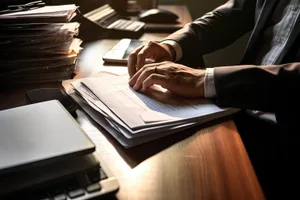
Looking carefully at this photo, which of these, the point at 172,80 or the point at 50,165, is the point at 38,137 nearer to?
the point at 50,165

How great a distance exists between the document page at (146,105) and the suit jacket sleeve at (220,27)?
1.30 feet

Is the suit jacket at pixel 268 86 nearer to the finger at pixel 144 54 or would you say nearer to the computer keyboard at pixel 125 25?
the finger at pixel 144 54

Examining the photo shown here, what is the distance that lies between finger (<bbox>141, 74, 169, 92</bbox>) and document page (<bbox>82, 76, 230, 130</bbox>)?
19mm

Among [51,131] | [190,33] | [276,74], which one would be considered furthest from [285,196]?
[51,131]

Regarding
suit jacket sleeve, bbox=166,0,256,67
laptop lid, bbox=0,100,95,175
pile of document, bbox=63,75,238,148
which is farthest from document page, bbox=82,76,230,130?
suit jacket sleeve, bbox=166,0,256,67

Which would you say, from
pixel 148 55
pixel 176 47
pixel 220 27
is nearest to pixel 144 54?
pixel 148 55

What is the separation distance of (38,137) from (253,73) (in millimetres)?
497

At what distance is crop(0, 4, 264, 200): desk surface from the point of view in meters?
0.55

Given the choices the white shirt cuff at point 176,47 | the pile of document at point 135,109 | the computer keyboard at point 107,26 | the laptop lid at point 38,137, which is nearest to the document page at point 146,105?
the pile of document at point 135,109

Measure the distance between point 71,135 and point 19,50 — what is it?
18.3 inches

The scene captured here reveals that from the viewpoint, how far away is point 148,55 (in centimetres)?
105

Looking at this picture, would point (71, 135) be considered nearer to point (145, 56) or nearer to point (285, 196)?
point (145, 56)

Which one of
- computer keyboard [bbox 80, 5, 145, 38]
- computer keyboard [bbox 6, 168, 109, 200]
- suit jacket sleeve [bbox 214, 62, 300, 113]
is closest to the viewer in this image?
computer keyboard [bbox 6, 168, 109, 200]

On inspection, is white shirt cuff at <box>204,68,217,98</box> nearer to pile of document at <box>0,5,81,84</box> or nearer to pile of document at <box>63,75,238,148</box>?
pile of document at <box>63,75,238,148</box>
